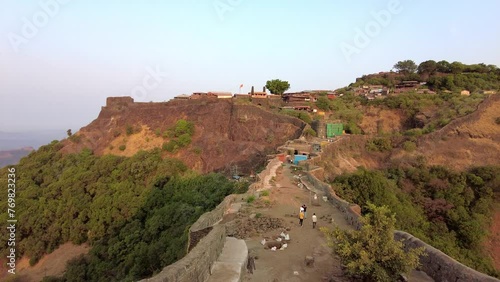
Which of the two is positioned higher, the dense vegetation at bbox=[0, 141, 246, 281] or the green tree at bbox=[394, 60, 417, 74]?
the green tree at bbox=[394, 60, 417, 74]

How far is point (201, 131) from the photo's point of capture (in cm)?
2916

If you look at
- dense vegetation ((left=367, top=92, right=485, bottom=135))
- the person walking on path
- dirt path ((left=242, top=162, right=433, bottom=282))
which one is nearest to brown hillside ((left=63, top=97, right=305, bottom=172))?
dense vegetation ((left=367, top=92, right=485, bottom=135))

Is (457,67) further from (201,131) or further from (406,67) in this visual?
(201,131)

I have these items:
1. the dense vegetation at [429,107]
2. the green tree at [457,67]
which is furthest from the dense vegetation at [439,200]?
the green tree at [457,67]

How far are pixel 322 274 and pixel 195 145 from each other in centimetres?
2280

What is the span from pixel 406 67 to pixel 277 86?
82.4ft

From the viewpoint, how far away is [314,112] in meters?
32.5

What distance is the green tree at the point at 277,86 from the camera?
43.1 meters

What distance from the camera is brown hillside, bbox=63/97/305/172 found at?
25609 mm

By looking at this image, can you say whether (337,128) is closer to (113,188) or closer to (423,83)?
(113,188)

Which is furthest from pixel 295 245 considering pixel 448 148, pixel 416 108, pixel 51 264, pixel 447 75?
pixel 447 75

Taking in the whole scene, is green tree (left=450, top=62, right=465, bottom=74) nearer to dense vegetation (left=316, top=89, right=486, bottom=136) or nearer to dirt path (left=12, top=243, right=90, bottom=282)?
dense vegetation (left=316, top=89, right=486, bottom=136)

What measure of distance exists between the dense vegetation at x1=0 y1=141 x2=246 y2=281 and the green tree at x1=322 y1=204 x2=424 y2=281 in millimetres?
9042

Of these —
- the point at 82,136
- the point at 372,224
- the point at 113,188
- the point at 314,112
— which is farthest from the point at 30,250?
the point at 314,112
